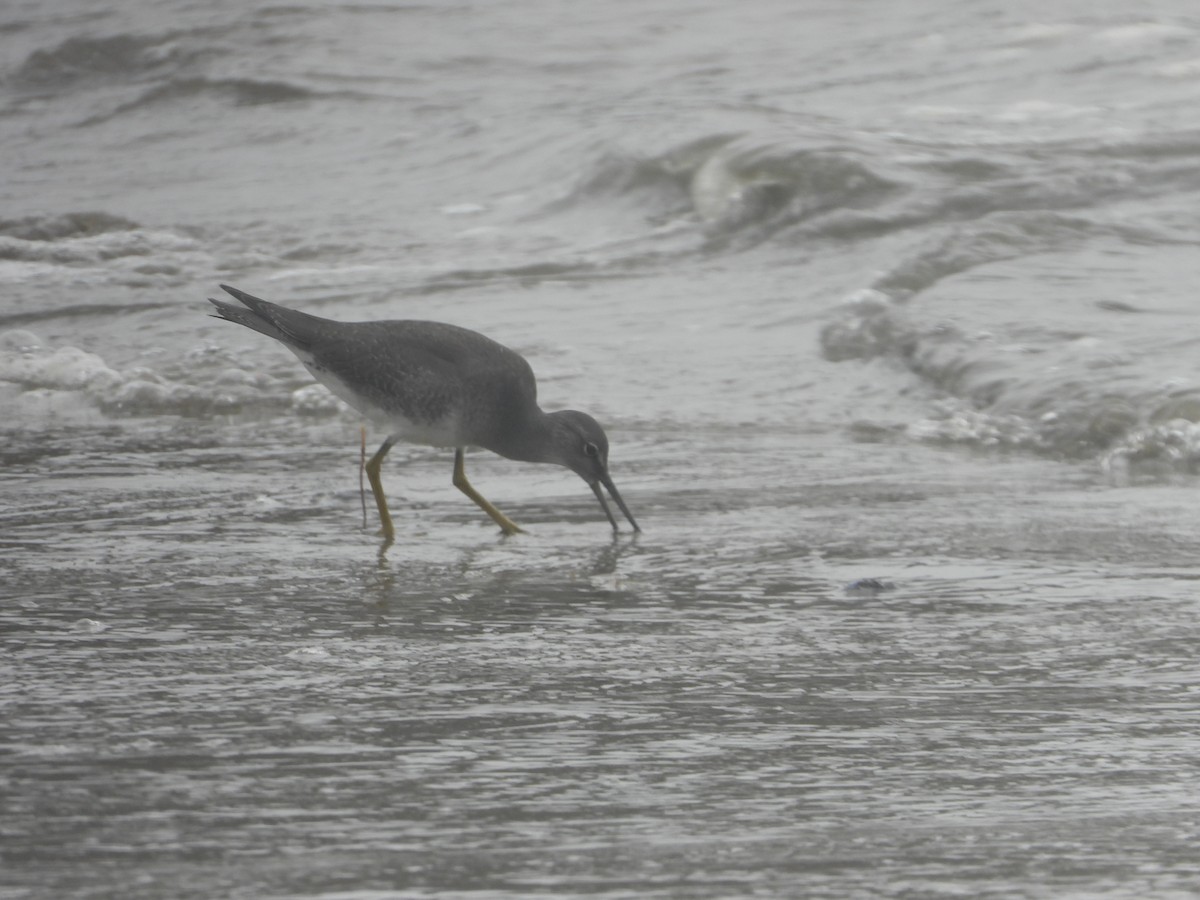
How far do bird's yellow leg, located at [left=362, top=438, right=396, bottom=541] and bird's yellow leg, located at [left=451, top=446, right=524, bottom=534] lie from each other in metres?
0.19

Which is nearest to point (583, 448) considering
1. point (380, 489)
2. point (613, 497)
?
point (613, 497)

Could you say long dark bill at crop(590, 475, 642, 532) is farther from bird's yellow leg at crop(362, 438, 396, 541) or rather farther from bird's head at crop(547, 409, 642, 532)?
bird's yellow leg at crop(362, 438, 396, 541)

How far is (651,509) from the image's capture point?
4645 mm

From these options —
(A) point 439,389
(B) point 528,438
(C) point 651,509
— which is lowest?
(C) point 651,509

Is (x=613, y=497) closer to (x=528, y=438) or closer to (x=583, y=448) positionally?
(x=583, y=448)

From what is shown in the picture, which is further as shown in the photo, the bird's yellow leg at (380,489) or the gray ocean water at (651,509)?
the bird's yellow leg at (380,489)

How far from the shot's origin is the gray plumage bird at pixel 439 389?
461cm

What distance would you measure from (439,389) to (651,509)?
2.05ft

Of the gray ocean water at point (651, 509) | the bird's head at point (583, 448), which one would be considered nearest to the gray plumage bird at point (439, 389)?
the bird's head at point (583, 448)

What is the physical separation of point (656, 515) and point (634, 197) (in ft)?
18.3

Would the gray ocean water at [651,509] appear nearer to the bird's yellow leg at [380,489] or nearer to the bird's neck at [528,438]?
the bird's yellow leg at [380,489]

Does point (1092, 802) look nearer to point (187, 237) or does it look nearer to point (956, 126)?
point (187, 237)

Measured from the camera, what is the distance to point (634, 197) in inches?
391

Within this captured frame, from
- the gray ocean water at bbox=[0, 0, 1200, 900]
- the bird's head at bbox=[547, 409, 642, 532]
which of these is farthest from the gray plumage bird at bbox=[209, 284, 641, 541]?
the gray ocean water at bbox=[0, 0, 1200, 900]
